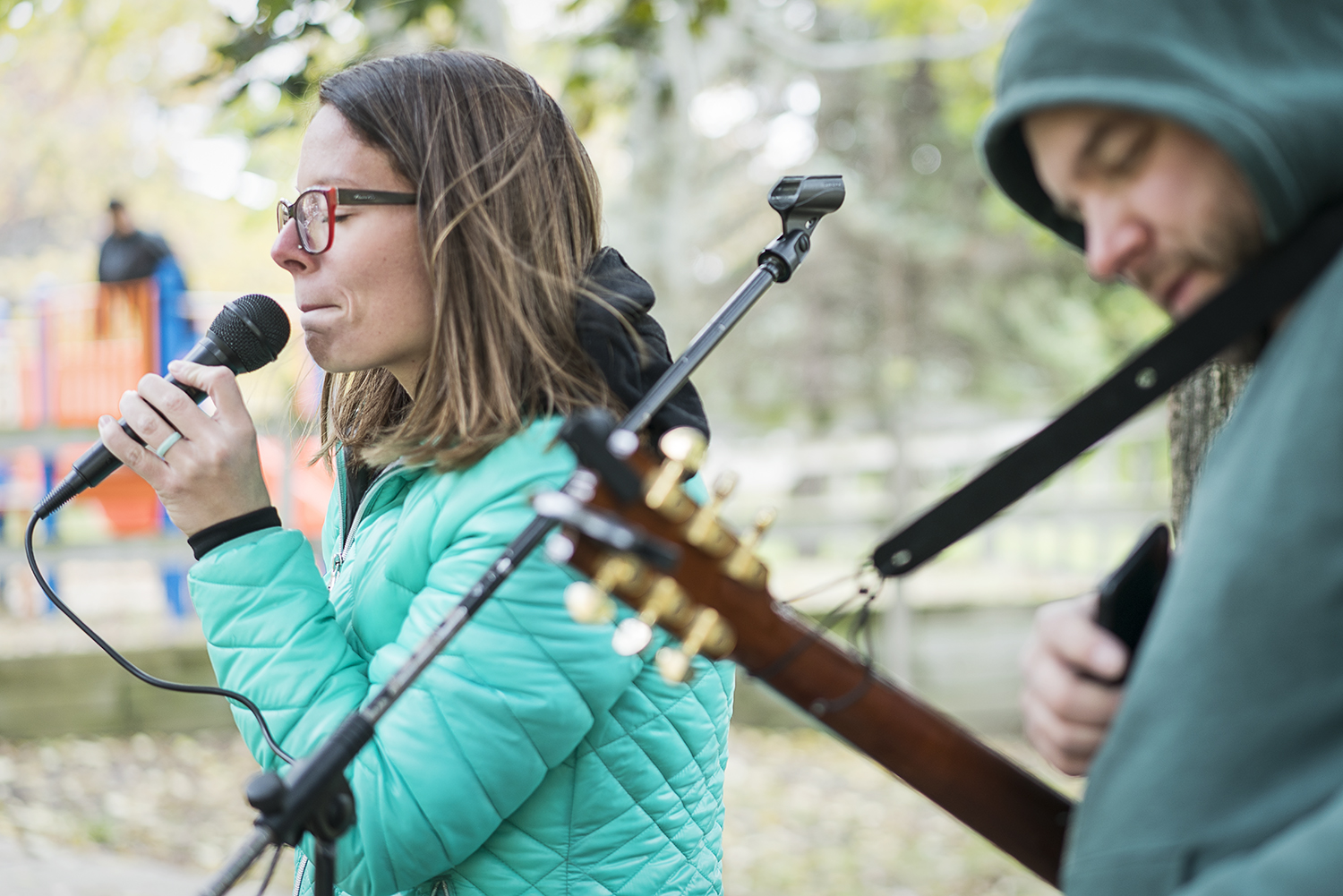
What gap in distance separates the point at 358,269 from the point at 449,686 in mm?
636

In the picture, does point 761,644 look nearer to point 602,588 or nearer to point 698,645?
point 698,645

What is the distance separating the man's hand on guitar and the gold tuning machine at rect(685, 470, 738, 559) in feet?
1.03

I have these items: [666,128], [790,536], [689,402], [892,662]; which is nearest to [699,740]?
[689,402]

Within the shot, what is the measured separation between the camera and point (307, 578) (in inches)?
63.7

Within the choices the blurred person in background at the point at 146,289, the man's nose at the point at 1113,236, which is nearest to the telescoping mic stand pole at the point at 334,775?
the man's nose at the point at 1113,236

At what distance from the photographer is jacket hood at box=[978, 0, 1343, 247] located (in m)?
0.93

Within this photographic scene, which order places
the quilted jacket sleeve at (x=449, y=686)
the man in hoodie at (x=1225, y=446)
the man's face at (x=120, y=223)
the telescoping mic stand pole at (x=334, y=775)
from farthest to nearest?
the man's face at (x=120, y=223) < the quilted jacket sleeve at (x=449, y=686) < the telescoping mic stand pole at (x=334, y=775) < the man in hoodie at (x=1225, y=446)

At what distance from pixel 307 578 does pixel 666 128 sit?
16.8 ft

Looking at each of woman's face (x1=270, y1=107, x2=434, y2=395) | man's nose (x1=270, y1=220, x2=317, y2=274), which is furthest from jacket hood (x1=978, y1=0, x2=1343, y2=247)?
man's nose (x1=270, y1=220, x2=317, y2=274)

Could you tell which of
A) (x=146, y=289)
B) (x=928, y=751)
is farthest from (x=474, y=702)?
(x=146, y=289)

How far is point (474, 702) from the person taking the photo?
1418 mm

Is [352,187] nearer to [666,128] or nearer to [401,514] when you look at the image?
[401,514]

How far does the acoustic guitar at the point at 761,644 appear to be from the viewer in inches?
39.9

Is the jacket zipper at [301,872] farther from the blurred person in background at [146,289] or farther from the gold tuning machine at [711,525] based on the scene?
the blurred person in background at [146,289]
